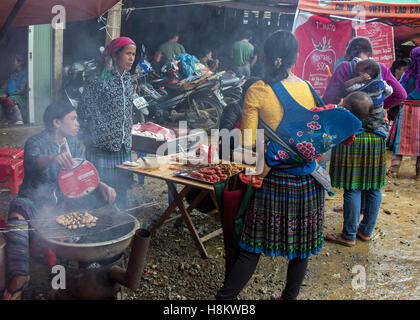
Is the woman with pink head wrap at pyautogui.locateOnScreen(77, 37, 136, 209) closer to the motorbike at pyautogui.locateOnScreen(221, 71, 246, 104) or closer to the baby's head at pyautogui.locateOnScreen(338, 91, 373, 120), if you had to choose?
the baby's head at pyautogui.locateOnScreen(338, 91, 373, 120)

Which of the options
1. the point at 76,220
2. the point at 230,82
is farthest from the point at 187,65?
the point at 76,220

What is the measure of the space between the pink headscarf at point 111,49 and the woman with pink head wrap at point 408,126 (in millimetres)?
5069

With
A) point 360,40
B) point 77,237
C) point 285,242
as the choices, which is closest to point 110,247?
point 77,237

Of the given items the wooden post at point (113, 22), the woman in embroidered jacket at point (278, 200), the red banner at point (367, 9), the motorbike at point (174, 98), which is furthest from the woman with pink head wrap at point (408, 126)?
the woman in embroidered jacket at point (278, 200)

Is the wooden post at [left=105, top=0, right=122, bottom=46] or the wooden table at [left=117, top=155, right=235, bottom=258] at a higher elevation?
the wooden post at [left=105, top=0, right=122, bottom=46]

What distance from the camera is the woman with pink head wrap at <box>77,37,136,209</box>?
3.71m

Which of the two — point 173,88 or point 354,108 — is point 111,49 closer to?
point 354,108

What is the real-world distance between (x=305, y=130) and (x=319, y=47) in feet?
12.4

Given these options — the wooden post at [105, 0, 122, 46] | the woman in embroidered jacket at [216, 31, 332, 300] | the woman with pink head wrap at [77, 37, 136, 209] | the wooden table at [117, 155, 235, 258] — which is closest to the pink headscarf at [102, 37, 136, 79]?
the woman with pink head wrap at [77, 37, 136, 209]

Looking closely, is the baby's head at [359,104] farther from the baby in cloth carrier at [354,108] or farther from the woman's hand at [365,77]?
the woman's hand at [365,77]

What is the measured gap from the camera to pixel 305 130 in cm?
233

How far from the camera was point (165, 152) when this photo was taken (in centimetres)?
465
